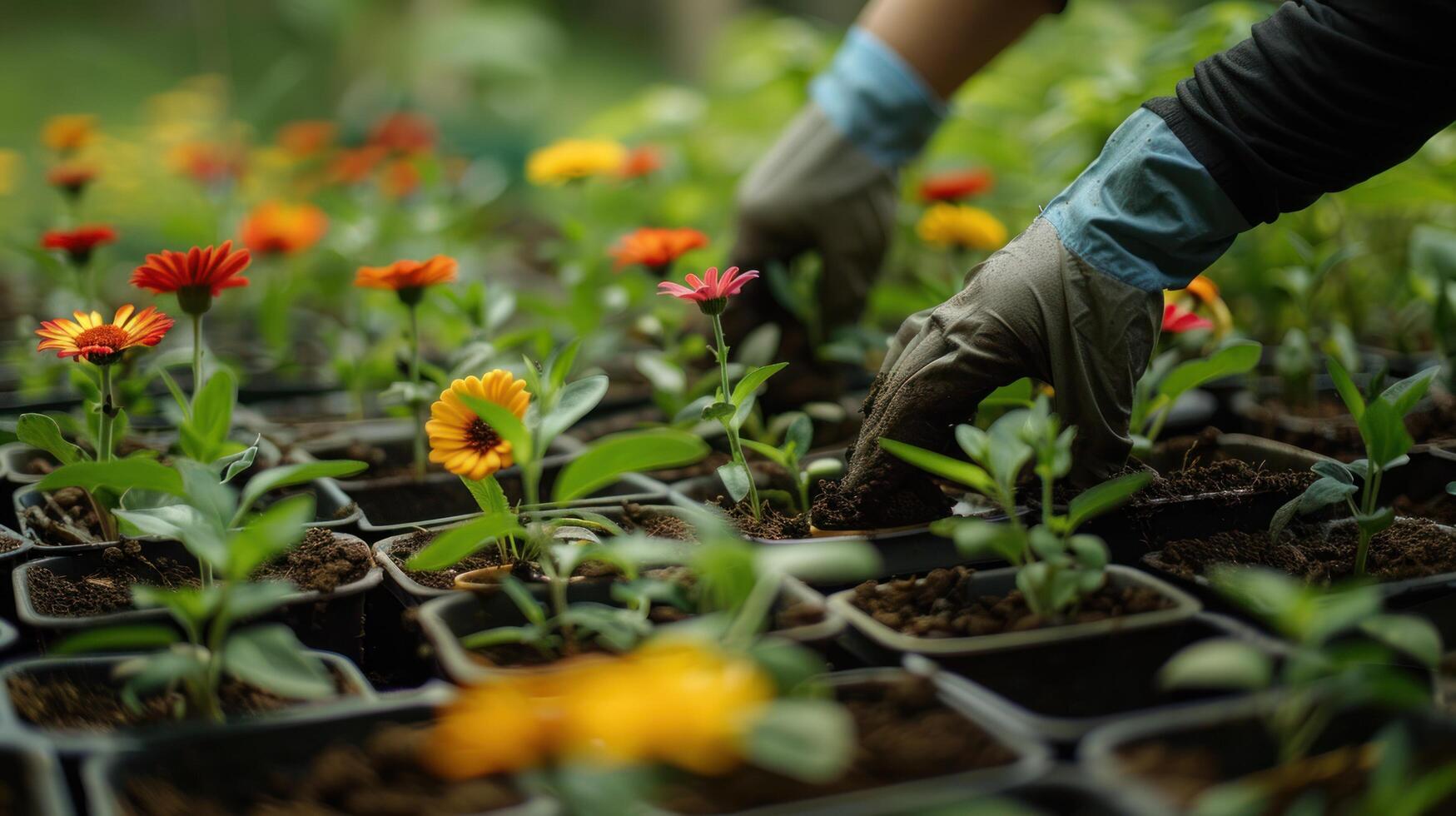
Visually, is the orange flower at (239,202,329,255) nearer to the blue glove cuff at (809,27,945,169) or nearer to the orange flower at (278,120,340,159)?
the orange flower at (278,120,340,159)

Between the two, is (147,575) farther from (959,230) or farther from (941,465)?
(959,230)

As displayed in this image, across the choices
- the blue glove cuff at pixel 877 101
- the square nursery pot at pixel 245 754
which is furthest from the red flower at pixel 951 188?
the square nursery pot at pixel 245 754

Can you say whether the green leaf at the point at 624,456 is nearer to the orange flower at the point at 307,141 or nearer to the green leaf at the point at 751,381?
the green leaf at the point at 751,381

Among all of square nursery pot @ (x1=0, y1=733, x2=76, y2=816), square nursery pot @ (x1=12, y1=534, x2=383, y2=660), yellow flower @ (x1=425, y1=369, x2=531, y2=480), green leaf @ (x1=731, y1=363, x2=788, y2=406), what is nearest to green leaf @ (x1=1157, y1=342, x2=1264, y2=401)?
green leaf @ (x1=731, y1=363, x2=788, y2=406)

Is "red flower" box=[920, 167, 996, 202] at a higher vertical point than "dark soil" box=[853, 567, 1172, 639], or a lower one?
higher

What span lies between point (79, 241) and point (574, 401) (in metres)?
0.72

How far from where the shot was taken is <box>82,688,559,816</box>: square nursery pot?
0.71m

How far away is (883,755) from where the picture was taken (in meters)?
0.73

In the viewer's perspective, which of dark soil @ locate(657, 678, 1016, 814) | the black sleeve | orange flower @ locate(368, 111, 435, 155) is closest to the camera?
dark soil @ locate(657, 678, 1016, 814)

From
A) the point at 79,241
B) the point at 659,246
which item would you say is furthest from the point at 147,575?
the point at 659,246

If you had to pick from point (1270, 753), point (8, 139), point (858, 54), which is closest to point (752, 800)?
point (1270, 753)

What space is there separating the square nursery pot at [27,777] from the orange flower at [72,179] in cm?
118

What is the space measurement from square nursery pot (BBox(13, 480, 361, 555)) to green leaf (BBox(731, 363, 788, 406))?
38 centimetres

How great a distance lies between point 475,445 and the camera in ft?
3.24
